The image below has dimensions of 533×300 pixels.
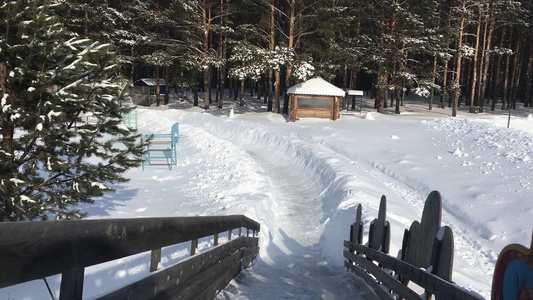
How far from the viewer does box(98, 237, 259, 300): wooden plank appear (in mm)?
2189

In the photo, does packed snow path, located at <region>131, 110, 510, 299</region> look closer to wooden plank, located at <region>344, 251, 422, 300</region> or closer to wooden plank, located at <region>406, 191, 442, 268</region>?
wooden plank, located at <region>344, 251, 422, 300</region>

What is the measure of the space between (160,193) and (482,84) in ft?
127

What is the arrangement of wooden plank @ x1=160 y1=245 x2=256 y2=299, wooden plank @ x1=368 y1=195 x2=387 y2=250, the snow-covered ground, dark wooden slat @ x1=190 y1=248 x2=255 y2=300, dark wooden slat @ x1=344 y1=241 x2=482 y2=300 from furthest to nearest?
the snow-covered ground → wooden plank @ x1=368 y1=195 x2=387 y2=250 → dark wooden slat @ x1=190 y1=248 x2=255 y2=300 → wooden plank @ x1=160 y1=245 x2=256 y2=299 → dark wooden slat @ x1=344 y1=241 x2=482 y2=300

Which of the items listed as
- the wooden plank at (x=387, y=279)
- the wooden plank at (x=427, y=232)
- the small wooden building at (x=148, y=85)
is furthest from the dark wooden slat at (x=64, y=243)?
the small wooden building at (x=148, y=85)

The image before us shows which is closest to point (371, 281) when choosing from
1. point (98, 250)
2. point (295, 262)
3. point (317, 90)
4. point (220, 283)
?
point (220, 283)

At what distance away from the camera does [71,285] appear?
1.69 m

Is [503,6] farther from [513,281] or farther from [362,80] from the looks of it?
[513,281]

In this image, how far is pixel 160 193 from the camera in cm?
1357

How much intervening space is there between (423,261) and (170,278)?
7.63 feet

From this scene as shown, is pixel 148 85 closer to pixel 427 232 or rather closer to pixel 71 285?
pixel 427 232

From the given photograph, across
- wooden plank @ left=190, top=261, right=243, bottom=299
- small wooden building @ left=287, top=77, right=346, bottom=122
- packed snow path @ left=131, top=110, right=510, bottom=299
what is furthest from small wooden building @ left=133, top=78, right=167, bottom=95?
wooden plank @ left=190, top=261, right=243, bottom=299

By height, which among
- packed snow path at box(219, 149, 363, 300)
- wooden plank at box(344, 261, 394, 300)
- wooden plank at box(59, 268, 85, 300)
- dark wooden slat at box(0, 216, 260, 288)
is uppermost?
dark wooden slat at box(0, 216, 260, 288)

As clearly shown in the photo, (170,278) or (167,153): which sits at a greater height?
(170,278)

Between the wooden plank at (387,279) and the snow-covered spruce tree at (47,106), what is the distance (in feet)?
17.9
